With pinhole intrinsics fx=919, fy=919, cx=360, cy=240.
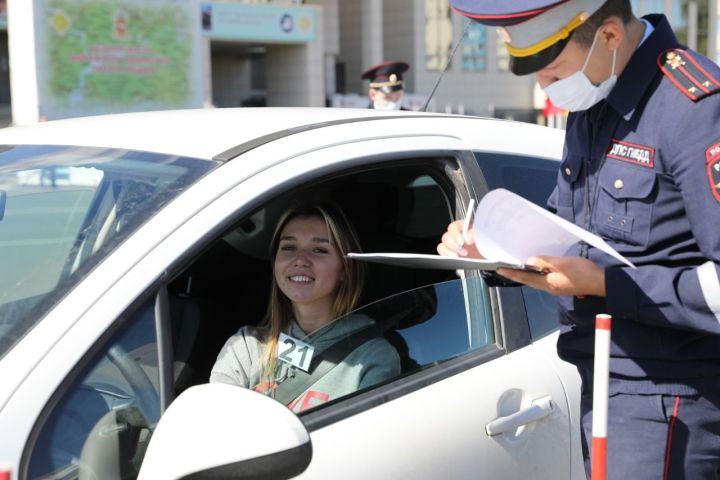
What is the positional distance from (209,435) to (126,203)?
646mm

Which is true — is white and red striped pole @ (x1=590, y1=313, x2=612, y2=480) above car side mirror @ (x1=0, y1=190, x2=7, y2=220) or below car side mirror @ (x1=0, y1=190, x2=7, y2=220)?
below

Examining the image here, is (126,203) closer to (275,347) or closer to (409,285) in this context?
(275,347)

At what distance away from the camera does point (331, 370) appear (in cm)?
203

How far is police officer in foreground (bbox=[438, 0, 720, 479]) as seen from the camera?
5.26 feet

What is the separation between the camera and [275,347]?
90.6 inches

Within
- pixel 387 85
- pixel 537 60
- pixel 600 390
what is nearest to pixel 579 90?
pixel 537 60

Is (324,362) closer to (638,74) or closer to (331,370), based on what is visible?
(331,370)

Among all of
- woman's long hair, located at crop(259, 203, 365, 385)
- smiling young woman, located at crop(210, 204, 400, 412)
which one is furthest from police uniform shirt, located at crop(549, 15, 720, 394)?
woman's long hair, located at crop(259, 203, 365, 385)

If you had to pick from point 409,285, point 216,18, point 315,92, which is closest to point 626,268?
point 409,285

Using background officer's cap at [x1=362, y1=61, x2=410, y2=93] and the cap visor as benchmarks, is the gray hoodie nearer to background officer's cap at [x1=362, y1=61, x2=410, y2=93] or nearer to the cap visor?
the cap visor

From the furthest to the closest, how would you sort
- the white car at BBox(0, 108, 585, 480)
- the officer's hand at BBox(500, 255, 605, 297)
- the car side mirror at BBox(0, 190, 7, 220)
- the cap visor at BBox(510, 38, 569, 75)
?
1. the car side mirror at BBox(0, 190, 7, 220)
2. the cap visor at BBox(510, 38, 569, 75)
3. the officer's hand at BBox(500, 255, 605, 297)
4. the white car at BBox(0, 108, 585, 480)

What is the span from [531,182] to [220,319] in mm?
1003

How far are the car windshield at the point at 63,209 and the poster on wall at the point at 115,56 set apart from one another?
13690 mm

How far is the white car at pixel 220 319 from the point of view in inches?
57.4
